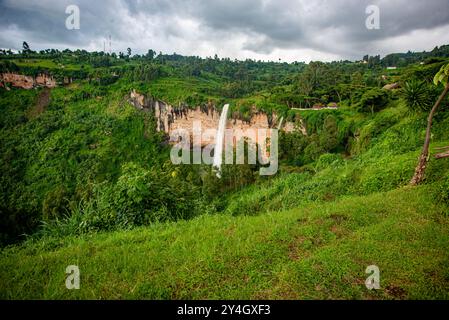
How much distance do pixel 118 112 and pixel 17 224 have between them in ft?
109

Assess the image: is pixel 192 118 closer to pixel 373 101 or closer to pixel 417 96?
pixel 373 101

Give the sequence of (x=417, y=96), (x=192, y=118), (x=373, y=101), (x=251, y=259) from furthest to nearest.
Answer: (x=192, y=118), (x=373, y=101), (x=417, y=96), (x=251, y=259)

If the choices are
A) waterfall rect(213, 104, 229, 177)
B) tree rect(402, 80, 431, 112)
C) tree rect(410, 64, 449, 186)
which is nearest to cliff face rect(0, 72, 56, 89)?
waterfall rect(213, 104, 229, 177)

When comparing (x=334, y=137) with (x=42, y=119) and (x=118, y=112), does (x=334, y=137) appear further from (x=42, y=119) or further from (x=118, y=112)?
(x=42, y=119)

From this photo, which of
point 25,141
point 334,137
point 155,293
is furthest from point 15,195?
point 155,293

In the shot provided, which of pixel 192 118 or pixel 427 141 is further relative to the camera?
pixel 192 118

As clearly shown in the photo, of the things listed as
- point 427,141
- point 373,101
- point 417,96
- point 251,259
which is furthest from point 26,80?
point 427,141

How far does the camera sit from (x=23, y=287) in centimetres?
342

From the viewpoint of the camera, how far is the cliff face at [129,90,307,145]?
36.6 metres

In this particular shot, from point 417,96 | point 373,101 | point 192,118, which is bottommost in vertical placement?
point 417,96

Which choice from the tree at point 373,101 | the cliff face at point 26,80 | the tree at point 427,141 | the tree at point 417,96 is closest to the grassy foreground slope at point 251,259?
the tree at point 427,141

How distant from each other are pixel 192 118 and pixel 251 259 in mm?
44443

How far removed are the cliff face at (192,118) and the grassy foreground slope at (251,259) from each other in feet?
93.5

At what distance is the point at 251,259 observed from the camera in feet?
13.0
